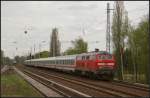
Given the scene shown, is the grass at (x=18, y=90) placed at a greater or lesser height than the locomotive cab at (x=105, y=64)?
lesser

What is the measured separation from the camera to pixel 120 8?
142ft

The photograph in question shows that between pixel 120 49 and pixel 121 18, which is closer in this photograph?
pixel 120 49

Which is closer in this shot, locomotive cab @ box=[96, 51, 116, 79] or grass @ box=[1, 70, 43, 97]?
grass @ box=[1, 70, 43, 97]

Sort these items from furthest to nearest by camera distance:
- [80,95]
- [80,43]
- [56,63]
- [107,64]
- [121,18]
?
1. [80,43]
2. [56,63]
3. [121,18]
4. [107,64]
5. [80,95]

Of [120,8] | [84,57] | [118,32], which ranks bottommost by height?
[84,57]

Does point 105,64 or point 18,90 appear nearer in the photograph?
point 18,90

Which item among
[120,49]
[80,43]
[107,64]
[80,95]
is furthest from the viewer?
[80,43]

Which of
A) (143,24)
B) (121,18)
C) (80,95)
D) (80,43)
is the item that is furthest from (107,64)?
(80,43)

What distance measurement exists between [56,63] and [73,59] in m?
17.1

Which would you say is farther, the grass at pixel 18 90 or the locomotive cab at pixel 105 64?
the locomotive cab at pixel 105 64

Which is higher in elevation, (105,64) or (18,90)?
(105,64)

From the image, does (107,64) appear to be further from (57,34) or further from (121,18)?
(57,34)

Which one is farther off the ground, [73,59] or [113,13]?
[113,13]

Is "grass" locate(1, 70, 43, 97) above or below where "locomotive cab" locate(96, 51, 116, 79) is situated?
below
